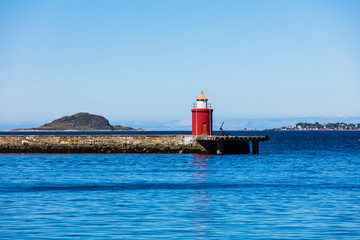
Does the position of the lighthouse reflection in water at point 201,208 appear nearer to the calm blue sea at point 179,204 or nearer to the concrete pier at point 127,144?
the calm blue sea at point 179,204

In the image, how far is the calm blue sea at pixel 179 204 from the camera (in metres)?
15.7

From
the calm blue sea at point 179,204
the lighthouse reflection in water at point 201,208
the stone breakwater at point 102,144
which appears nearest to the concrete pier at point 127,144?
the stone breakwater at point 102,144

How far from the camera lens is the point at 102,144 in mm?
52844

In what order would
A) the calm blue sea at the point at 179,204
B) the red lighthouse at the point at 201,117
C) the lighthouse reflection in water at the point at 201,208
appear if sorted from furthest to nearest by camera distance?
the red lighthouse at the point at 201,117 < the lighthouse reflection in water at the point at 201,208 < the calm blue sea at the point at 179,204

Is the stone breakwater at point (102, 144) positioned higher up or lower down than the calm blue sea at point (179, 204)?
higher up

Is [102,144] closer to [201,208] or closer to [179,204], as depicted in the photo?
[179,204]

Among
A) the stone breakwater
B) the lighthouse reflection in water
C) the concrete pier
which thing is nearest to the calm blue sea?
the lighthouse reflection in water

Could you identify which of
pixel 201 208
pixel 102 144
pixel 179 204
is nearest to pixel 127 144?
pixel 102 144

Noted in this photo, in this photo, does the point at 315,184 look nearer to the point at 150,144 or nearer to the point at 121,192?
the point at 121,192

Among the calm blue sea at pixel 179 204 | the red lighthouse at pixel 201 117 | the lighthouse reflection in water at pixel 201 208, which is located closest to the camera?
the calm blue sea at pixel 179 204

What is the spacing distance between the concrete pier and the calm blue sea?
13.8 m

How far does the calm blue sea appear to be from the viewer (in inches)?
619

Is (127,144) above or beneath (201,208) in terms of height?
above

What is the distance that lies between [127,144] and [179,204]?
3186 cm
